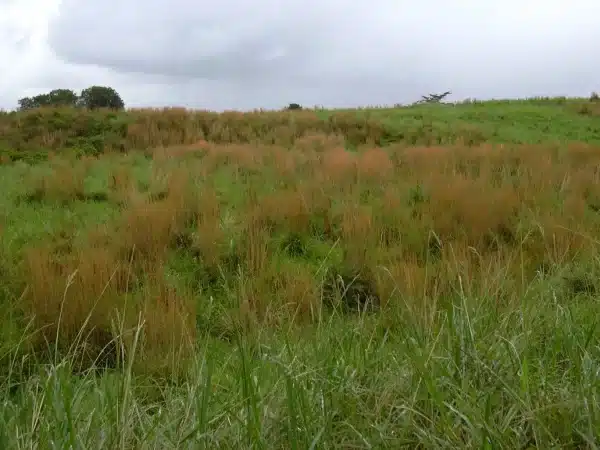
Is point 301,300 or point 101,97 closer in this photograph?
point 301,300

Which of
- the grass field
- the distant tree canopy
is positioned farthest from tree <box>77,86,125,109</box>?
the grass field

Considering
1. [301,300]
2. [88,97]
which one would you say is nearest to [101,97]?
[88,97]

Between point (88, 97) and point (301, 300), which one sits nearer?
point (301, 300)

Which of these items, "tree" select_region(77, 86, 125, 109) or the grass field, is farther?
"tree" select_region(77, 86, 125, 109)

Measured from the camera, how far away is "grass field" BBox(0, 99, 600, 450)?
167 cm

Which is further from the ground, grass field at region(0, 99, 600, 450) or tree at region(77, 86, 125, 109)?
tree at region(77, 86, 125, 109)

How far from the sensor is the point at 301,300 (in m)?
3.58

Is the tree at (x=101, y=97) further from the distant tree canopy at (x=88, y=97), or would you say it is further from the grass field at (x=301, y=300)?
the grass field at (x=301, y=300)

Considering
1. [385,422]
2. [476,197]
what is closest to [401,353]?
[385,422]

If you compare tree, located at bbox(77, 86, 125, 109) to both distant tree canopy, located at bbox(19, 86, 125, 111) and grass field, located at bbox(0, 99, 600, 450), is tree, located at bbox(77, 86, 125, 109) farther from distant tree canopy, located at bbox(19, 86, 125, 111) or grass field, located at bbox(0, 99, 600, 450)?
grass field, located at bbox(0, 99, 600, 450)

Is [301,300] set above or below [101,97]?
below

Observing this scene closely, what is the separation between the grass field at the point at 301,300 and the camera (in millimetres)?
1666

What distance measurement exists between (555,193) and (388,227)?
283 cm

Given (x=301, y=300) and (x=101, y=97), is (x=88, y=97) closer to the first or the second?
(x=101, y=97)
